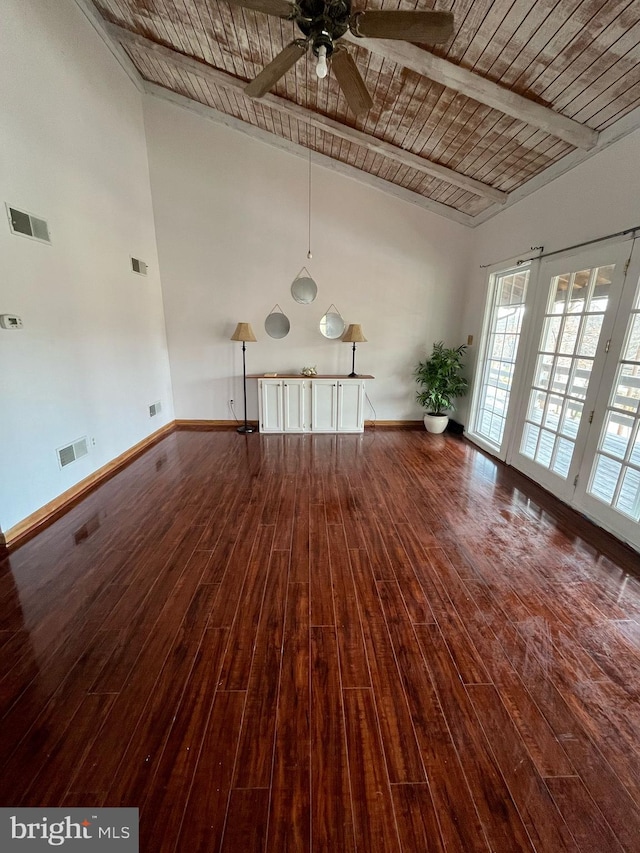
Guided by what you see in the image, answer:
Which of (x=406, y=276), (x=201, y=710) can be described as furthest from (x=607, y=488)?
(x=406, y=276)

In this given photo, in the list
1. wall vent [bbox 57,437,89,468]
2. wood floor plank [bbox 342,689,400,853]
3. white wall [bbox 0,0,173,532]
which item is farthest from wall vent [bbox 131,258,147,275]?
wood floor plank [bbox 342,689,400,853]

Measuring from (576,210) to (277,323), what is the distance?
3484mm

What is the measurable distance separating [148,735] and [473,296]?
17.8 feet

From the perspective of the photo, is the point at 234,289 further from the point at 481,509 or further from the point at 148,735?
the point at 148,735

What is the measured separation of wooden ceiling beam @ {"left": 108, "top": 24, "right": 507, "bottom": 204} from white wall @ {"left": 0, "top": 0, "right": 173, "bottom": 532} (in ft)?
1.47

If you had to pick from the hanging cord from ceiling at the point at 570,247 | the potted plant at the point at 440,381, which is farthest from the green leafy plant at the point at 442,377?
the hanging cord from ceiling at the point at 570,247

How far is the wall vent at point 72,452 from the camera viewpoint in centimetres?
288

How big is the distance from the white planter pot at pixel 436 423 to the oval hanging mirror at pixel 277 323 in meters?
2.55

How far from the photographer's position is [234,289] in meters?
4.79

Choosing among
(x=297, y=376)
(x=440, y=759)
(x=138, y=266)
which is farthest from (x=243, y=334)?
(x=440, y=759)

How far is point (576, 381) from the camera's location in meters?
2.93

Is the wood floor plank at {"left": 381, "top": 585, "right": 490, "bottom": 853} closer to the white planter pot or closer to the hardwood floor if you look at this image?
the hardwood floor

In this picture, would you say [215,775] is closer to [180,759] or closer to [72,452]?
[180,759]

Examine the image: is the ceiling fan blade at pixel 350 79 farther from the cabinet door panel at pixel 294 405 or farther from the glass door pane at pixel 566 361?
the cabinet door panel at pixel 294 405
